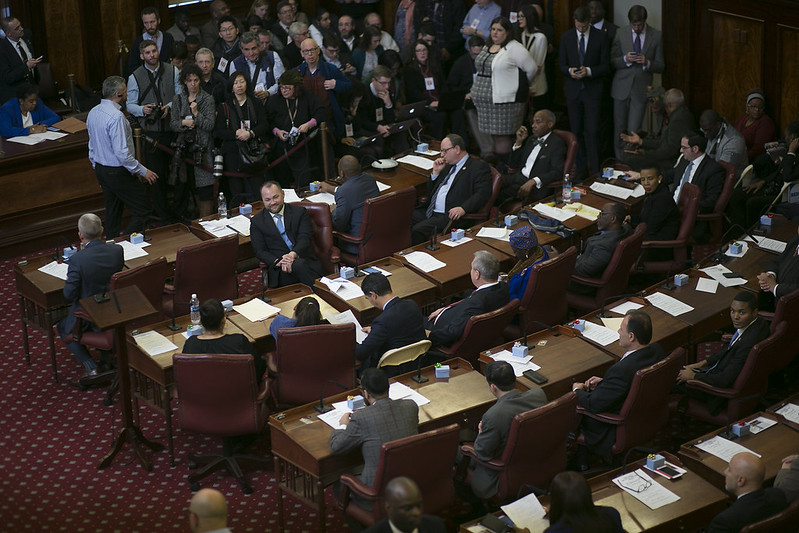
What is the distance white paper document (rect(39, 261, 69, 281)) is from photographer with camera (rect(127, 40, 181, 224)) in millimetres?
2428

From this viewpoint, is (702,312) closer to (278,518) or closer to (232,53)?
(278,518)

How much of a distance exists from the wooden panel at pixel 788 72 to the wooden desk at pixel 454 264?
13.8 ft

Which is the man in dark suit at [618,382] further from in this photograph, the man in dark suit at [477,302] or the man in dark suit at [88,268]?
the man in dark suit at [88,268]

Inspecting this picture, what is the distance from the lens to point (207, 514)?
489 cm

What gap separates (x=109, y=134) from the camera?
999 cm

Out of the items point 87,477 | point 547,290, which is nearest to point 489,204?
point 547,290

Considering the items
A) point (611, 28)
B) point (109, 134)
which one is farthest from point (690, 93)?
point (109, 134)

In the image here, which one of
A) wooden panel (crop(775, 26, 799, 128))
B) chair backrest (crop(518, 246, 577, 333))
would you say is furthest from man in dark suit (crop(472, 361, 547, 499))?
wooden panel (crop(775, 26, 799, 128))

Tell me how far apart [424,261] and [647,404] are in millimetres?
2627

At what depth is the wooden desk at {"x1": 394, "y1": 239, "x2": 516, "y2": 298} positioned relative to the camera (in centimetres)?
850

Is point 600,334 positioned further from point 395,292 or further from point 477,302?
point 395,292

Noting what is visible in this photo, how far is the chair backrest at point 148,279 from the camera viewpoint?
7.91 metres

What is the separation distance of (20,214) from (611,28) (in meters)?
6.75

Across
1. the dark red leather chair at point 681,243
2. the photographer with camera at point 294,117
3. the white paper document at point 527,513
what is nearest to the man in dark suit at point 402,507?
the white paper document at point 527,513
